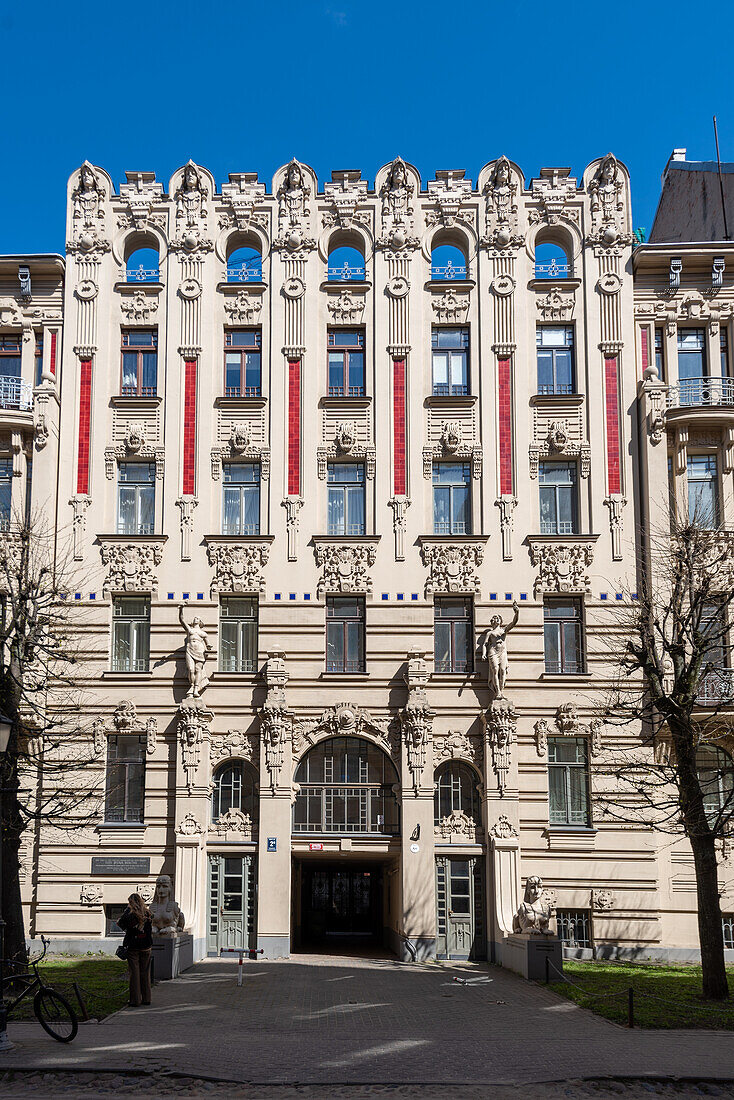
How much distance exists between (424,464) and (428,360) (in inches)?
142

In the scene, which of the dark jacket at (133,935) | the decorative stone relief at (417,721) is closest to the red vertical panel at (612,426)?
the decorative stone relief at (417,721)

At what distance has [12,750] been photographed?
28266 millimetres

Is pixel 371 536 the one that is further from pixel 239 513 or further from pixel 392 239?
pixel 392 239

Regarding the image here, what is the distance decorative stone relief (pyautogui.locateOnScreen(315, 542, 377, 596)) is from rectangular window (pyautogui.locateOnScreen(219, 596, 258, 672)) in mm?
2319

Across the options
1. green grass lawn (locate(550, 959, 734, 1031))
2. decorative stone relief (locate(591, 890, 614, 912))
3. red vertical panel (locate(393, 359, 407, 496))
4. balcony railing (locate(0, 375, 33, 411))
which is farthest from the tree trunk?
balcony railing (locate(0, 375, 33, 411))

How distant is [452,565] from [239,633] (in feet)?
23.2

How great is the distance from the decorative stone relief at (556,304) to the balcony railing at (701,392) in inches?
168

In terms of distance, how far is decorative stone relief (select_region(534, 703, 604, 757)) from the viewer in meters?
35.0

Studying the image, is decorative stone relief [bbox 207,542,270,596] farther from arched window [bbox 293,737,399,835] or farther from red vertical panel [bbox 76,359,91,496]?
arched window [bbox 293,737,399,835]

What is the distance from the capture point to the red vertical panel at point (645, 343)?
3773cm

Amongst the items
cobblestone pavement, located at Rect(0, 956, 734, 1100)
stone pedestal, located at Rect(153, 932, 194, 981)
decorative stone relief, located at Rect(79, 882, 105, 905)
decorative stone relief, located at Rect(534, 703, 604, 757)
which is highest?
decorative stone relief, located at Rect(534, 703, 604, 757)

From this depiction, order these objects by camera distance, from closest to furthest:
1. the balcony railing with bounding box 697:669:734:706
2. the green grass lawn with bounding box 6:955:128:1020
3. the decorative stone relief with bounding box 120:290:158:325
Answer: the green grass lawn with bounding box 6:955:128:1020 < the balcony railing with bounding box 697:669:734:706 < the decorative stone relief with bounding box 120:290:158:325

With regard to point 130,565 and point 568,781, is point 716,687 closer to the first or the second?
point 568,781

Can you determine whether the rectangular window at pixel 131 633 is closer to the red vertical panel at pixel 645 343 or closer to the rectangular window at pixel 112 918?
the rectangular window at pixel 112 918
